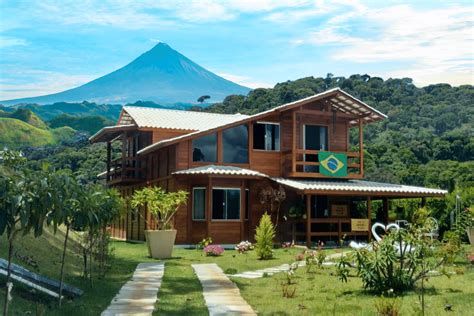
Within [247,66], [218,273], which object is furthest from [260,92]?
[218,273]

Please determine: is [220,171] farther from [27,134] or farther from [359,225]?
[27,134]

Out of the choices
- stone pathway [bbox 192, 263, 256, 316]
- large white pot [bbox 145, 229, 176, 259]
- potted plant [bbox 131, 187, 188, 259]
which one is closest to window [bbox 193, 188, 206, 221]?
potted plant [bbox 131, 187, 188, 259]

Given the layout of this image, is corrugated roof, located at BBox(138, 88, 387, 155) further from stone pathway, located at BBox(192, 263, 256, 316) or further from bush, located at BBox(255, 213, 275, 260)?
stone pathway, located at BBox(192, 263, 256, 316)

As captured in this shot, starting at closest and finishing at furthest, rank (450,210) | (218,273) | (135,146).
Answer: (218,273) → (450,210) → (135,146)

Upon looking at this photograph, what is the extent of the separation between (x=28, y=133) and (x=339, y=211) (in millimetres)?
63586

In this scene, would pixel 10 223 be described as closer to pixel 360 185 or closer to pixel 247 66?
pixel 360 185

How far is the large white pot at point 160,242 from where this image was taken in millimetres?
17203

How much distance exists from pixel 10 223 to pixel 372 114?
21339 millimetres

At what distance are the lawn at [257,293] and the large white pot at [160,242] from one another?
2117 mm

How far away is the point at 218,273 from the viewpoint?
13578 mm

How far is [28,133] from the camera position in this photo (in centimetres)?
7938

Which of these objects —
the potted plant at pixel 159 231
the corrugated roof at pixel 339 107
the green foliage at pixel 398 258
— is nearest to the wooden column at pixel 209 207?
the corrugated roof at pixel 339 107

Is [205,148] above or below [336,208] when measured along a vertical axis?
above

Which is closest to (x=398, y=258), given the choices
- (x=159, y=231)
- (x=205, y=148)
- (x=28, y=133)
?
(x=159, y=231)
